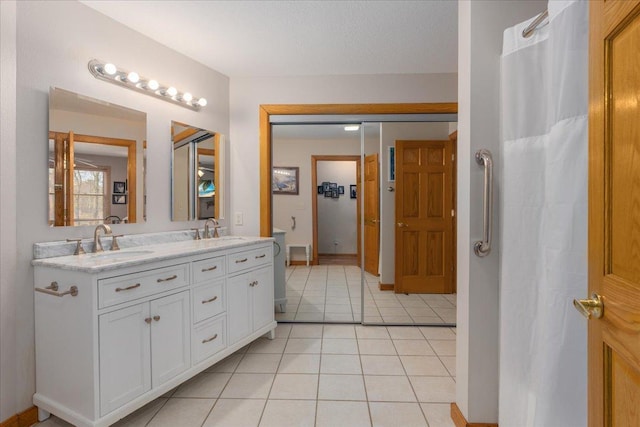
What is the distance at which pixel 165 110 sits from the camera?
92.5 inches

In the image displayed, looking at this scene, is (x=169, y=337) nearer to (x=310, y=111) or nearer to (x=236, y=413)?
(x=236, y=413)

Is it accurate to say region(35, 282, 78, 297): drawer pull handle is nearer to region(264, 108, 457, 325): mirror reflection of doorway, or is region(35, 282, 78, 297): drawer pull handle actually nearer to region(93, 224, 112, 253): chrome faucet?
region(93, 224, 112, 253): chrome faucet

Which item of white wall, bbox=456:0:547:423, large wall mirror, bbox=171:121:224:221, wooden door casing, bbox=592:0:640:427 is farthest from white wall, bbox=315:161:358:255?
wooden door casing, bbox=592:0:640:427

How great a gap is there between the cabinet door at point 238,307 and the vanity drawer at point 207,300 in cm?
8

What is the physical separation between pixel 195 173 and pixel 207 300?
112 cm

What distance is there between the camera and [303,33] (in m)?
2.22

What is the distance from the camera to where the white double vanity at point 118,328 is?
1.40m

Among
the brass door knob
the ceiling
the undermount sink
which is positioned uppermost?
the ceiling

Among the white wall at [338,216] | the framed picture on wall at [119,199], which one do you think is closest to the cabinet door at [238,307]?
the framed picture on wall at [119,199]

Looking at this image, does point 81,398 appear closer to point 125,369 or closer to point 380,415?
point 125,369

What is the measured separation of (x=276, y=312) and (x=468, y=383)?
2.08 metres

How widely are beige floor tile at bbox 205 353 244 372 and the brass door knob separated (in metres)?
2.03

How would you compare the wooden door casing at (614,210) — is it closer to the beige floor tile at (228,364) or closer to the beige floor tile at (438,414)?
the beige floor tile at (438,414)

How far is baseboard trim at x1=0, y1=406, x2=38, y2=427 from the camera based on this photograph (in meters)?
1.52
